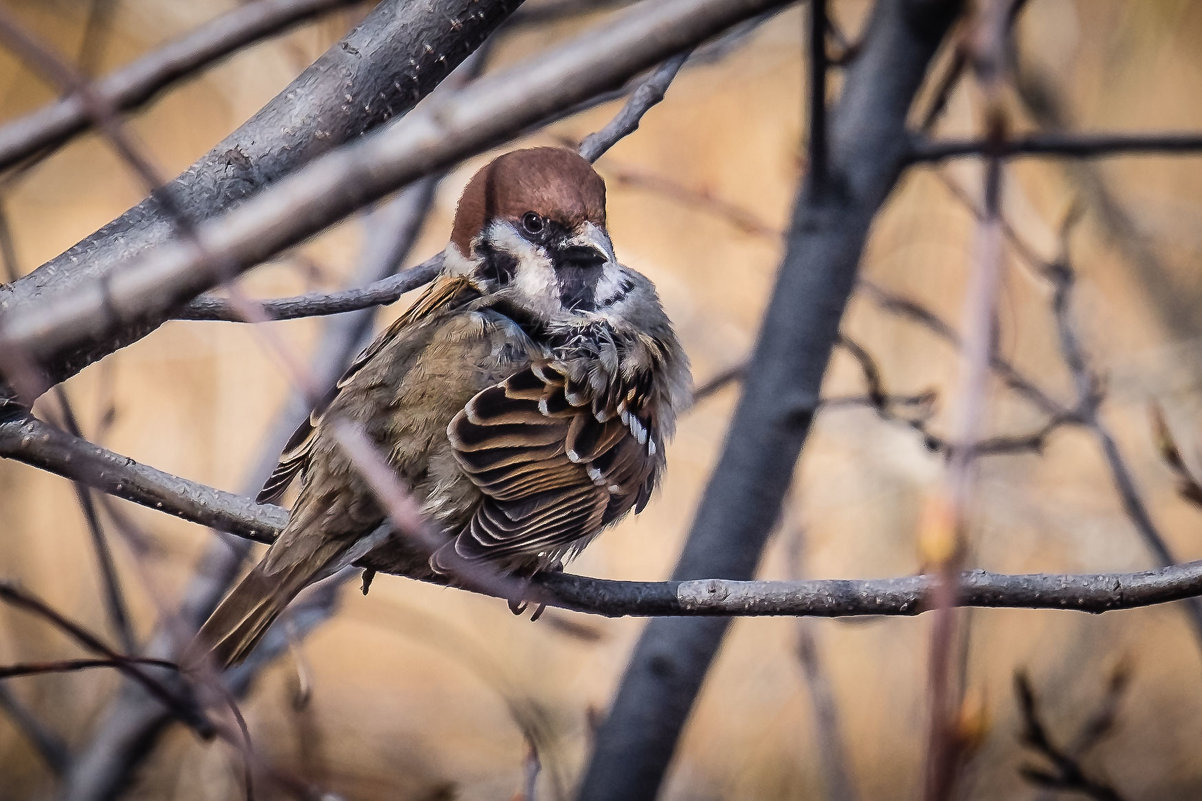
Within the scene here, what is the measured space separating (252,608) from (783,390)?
133 cm

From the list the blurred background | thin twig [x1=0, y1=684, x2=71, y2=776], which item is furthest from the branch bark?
the blurred background

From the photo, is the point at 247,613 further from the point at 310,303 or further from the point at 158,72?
the point at 158,72

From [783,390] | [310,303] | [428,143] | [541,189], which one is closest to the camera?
[428,143]

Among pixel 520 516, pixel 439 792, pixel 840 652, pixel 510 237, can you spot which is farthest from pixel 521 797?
pixel 840 652

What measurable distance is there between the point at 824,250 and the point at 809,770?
4019 millimetres

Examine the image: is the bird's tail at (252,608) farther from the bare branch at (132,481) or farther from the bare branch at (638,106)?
the bare branch at (638,106)

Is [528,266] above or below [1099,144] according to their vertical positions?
above

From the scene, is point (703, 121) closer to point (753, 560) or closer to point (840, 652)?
point (840, 652)

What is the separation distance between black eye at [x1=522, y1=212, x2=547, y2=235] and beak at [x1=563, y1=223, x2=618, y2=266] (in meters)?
0.07

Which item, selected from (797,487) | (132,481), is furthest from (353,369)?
(797,487)

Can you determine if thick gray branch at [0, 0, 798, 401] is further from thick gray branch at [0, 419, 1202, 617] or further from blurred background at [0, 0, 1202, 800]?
blurred background at [0, 0, 1202, 800]

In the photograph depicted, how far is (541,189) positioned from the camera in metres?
2.45

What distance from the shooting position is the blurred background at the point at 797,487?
502 cm

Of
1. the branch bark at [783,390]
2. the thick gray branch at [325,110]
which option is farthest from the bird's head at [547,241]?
the thick gray branch at [325,110]
